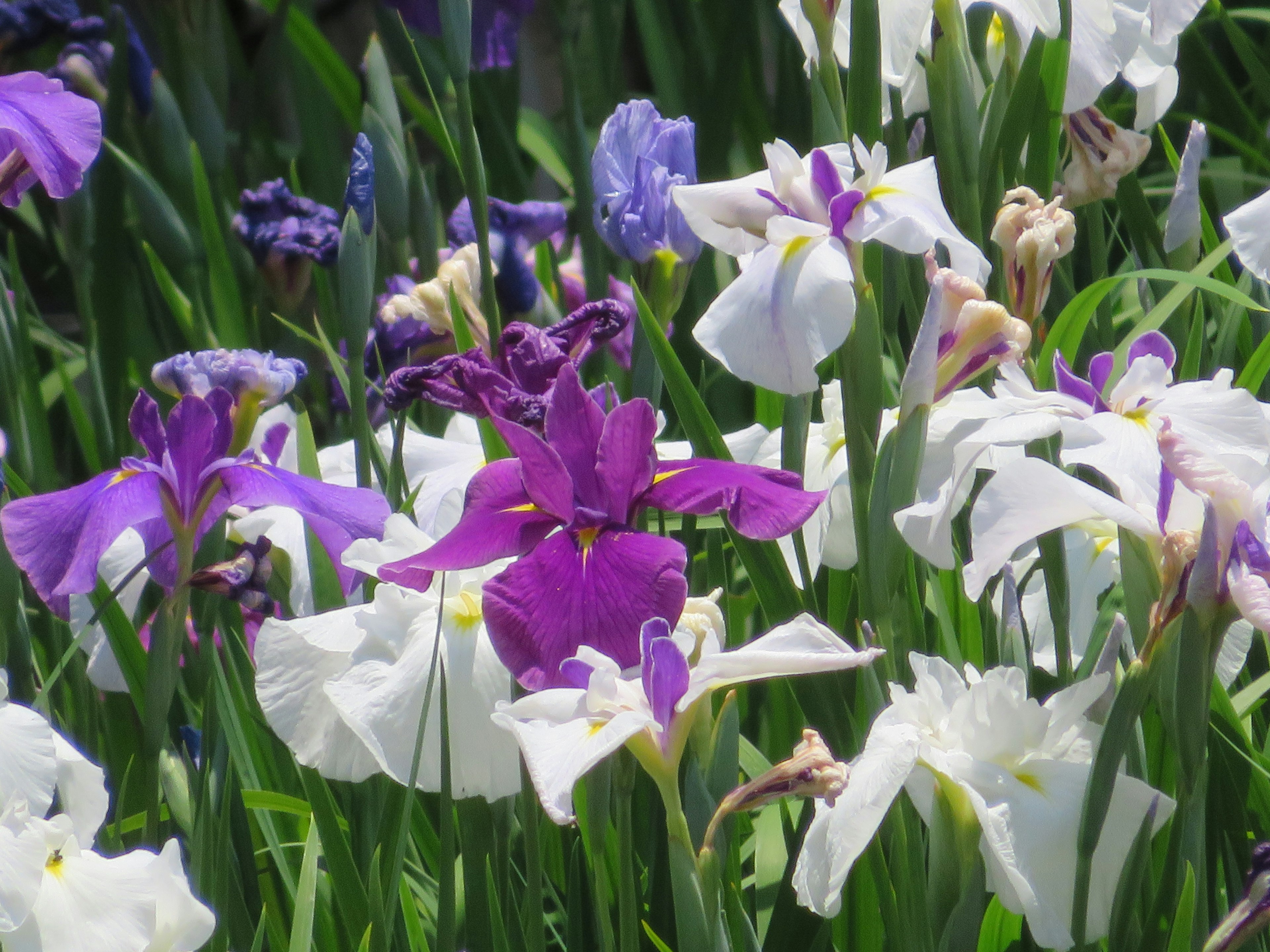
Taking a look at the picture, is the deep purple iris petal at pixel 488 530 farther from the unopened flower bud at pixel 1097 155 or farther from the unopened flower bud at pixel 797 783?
the unopened flower bud at pixel 1097 155

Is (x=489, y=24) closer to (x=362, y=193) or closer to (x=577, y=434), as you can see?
(x=362, y=193)

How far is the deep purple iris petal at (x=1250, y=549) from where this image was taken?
46cm

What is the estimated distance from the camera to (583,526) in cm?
59

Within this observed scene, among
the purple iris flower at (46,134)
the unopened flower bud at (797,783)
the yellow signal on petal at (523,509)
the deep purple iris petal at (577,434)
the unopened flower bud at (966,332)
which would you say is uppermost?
the purple iris flower at (46,134)

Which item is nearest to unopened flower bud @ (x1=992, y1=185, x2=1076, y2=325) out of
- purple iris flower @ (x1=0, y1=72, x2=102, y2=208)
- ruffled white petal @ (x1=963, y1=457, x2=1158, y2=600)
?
ruffled white petal @ (x1=963, y1=457, x2=1158, y2=600)

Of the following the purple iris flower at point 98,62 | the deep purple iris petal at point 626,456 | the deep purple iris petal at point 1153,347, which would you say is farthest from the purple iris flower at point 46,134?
the purple iris flower at point 98,62

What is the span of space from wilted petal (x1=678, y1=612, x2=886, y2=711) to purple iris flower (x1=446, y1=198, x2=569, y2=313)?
22.7 inches

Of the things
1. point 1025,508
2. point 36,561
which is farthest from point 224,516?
point 1025,508

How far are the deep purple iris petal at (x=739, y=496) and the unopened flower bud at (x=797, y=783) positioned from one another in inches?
4.0

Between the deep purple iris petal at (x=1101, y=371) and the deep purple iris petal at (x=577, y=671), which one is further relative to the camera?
the deep purple iris petal at (x=1101, y=371)

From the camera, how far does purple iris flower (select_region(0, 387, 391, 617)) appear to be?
644 millimetres

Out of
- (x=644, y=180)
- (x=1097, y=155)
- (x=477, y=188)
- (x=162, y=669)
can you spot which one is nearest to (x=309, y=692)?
(x=162, y=669)

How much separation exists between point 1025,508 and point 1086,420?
7cm

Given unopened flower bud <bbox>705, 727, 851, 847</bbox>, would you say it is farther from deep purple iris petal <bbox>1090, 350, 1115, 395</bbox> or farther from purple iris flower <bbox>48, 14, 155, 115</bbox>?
purple iris flower <bbox>48, 14, 155, 115</bbox>
